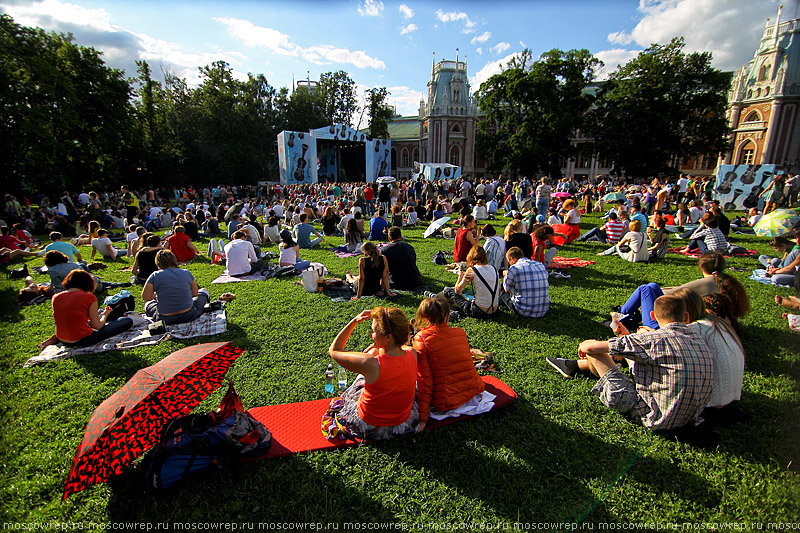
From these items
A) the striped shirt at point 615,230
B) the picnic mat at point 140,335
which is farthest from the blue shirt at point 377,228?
the striped shirt at point 615,230

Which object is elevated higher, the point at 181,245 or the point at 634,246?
the point at 634,246

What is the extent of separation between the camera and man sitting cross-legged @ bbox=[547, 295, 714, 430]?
3.01 meters

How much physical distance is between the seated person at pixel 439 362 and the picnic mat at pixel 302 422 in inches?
8.0

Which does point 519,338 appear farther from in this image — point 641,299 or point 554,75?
point 554,75

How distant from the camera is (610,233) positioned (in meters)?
10.6

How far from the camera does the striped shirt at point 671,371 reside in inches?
118

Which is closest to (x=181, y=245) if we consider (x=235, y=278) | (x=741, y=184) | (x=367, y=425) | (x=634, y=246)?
(x=235, y=278)

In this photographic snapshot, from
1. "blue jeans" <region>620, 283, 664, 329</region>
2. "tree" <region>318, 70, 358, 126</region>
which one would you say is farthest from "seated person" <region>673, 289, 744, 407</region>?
"tree" <region>318, 70, 358, 126</region>

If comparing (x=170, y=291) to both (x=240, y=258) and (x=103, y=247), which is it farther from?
(x=103, y=247)

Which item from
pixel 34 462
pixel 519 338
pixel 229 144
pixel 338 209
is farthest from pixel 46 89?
pixel 519 338

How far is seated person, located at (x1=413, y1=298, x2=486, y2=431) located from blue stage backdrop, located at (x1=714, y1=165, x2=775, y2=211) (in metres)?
19.0

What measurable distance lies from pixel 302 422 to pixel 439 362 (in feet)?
4.68

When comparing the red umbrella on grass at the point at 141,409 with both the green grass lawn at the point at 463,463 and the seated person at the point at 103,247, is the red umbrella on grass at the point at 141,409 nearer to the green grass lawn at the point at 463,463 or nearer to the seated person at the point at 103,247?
the green grass lawn at the point at 463,463

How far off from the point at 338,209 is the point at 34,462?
46.0ft
